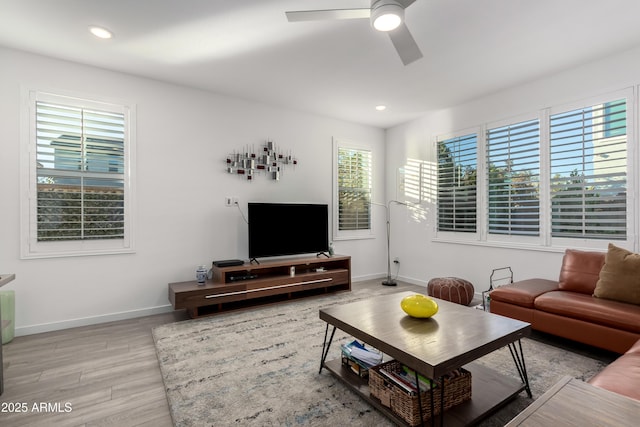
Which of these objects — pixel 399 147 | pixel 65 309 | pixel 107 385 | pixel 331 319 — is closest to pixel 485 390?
pixel 331 319

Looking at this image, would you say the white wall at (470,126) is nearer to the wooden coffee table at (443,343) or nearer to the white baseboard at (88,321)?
the wooden coffee table at (443,343)

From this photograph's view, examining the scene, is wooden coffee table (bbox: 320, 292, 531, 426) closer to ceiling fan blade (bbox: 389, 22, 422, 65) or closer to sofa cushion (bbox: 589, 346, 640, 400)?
sofa cushion (bbox: 589, 346, 640, 400)

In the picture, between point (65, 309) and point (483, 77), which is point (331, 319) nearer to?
point (65, 309)

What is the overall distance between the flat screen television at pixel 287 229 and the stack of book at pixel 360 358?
210cm

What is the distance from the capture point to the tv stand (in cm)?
338

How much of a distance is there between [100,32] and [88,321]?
2796 mm

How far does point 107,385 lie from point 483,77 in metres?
4.53

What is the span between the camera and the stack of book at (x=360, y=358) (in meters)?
2.03

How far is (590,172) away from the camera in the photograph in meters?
3.19

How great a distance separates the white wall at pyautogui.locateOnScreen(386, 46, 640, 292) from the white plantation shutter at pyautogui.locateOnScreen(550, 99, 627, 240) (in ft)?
0.53

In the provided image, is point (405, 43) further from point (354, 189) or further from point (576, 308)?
point (354, 189)

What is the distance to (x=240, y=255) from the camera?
13.6 ft

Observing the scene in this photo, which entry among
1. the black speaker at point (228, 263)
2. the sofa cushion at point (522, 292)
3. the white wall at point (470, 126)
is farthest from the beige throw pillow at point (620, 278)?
the black speaker at point (228, 263)

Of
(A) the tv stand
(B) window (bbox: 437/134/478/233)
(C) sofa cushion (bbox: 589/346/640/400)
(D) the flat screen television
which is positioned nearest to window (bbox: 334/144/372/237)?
(D) the flat screen television
